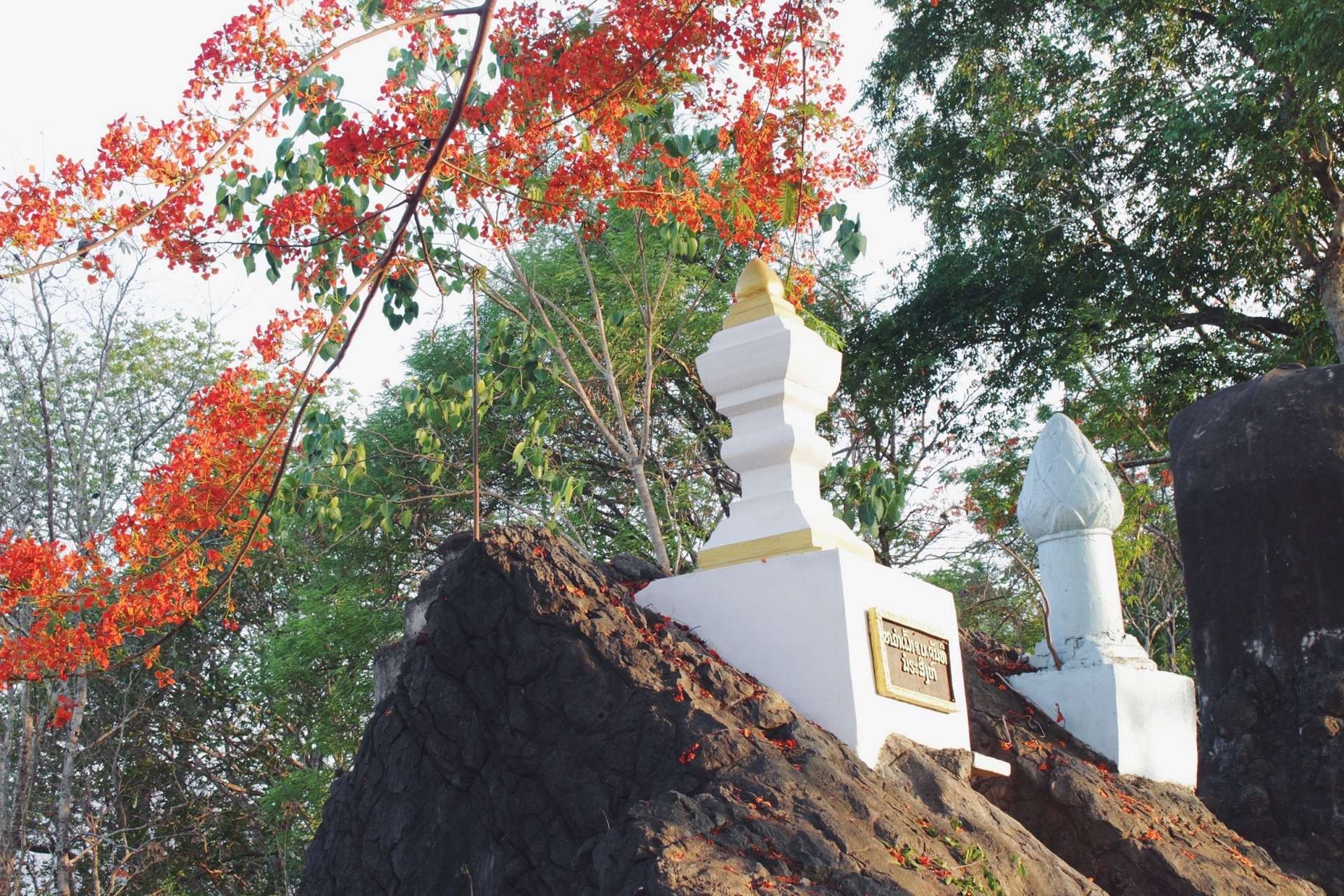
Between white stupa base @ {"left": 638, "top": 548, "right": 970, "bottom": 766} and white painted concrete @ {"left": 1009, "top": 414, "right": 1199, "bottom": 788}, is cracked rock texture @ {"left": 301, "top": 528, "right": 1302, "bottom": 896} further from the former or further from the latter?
white painted concrete @ {"left": 1009, "top": 414, "right": 1199, "bottom": 788}

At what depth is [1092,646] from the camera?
6047mm

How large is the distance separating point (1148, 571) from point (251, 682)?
12.9m

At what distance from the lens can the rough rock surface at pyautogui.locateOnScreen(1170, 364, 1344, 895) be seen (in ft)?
19.9

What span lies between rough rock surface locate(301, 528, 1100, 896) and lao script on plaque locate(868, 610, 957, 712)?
258 mm

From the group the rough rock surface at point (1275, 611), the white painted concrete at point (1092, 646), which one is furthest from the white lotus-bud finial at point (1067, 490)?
the rough rock surface at point (1275, 611)

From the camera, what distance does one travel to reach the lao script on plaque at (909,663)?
4.61m

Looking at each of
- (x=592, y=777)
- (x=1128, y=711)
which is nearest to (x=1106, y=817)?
(x=1128, y=711)

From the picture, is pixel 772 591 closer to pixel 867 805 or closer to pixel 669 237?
pixel 867 805

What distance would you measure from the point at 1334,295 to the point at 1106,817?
9095mm

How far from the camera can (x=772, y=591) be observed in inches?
184

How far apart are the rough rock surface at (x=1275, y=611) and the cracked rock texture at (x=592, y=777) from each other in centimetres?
240

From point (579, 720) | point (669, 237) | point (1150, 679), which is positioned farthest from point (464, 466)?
point (579, 720)

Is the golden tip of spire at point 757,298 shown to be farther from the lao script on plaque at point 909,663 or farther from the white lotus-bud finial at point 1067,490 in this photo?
the white lotus-bud finial at point 1067,490

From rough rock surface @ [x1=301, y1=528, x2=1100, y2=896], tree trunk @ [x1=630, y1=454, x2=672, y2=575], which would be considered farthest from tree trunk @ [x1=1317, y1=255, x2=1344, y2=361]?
rough rock surface @ [x1=301, y1=528, x2=1100, y2=896]
